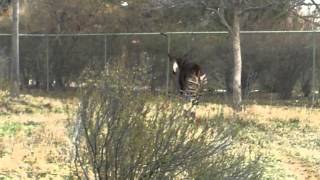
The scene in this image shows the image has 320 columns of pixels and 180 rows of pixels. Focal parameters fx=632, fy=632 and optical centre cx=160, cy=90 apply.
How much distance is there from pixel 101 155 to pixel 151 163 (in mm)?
464

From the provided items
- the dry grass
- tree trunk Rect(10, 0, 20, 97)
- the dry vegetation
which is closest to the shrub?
the dry vegetation

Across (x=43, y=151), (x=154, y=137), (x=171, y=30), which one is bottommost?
(x=43, y=151)

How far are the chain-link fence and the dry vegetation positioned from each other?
289cm

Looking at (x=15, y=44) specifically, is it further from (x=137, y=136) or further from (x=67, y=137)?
(x=137, y=136)

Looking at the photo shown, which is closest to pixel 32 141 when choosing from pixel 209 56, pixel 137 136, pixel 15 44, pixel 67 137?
pixel 67 137

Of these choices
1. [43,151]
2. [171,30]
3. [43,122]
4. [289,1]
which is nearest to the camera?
[43,151]

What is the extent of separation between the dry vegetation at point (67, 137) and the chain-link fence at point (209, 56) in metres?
2.89

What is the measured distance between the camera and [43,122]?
14648mm

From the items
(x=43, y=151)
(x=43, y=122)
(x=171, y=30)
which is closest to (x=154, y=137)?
(x=43, y=151)

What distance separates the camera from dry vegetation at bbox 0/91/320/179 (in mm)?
9047

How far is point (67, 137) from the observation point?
785 centimetres

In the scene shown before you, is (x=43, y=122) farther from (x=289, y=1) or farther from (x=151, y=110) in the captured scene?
(x=151, y=110)

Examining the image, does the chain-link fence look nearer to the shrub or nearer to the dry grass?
the dry grass

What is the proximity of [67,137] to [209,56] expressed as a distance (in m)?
15.0
